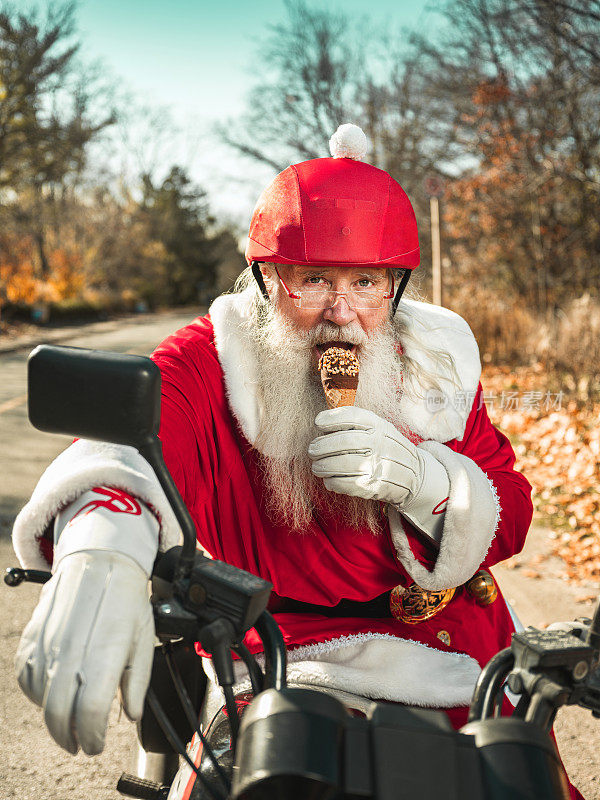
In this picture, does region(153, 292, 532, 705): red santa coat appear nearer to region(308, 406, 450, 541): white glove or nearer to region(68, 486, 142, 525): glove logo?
region(308, 406, 450, 541): white glove

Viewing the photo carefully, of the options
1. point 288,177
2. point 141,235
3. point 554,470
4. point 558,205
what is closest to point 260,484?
point 288,177

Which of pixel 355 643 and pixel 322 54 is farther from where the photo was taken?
pixel 322 54

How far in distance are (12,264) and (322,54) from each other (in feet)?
36.3

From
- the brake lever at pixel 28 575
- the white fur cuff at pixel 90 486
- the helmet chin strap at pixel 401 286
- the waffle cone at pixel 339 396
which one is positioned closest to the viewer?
the brake lever at pixel 28 575

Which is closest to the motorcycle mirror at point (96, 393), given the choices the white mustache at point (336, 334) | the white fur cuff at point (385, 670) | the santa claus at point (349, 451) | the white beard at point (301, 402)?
the santa claus at point (349, 451)

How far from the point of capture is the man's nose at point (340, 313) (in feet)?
6.90

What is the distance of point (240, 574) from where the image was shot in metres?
1.12

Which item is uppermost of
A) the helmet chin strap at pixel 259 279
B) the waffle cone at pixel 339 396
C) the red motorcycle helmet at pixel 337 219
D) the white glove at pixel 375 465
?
the red motorcycle helmet at pixel 337 219

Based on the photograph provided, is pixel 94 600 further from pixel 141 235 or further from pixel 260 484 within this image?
pixel 141 235

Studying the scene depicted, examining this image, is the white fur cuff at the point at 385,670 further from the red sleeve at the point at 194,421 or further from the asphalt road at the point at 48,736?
the asphalt road at the point at 48,736

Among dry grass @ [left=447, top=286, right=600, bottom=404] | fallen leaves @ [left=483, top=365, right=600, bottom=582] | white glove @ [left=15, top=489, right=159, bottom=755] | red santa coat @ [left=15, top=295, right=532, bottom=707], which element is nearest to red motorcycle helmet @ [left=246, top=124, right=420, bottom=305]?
red santa coat @ [left=15, top=295, right=532, bottom=707]

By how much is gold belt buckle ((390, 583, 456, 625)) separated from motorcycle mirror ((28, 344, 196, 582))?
0.99 meters

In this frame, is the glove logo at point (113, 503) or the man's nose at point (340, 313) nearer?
the glove logo at point (113, 503)

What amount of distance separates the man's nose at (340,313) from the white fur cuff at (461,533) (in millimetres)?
498
